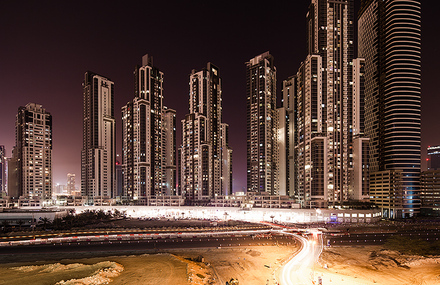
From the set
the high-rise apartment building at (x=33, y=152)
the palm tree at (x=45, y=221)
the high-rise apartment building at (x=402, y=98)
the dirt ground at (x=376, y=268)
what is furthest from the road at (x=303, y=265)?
the high-rise apartment building at (x=33, y=152)

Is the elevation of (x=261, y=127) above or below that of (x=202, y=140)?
above

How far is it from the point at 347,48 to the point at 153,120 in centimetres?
12004

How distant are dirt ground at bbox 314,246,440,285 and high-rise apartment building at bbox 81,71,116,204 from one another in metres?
163

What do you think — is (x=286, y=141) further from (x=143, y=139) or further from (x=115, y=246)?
(x=115, y=246)

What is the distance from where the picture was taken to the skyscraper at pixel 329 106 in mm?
122250

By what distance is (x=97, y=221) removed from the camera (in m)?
124

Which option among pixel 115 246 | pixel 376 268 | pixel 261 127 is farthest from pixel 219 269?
pixel 261 127

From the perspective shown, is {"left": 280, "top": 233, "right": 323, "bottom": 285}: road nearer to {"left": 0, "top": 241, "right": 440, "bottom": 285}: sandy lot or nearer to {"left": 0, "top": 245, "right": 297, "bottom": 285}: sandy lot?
{"left": 0, "top": 241, "right": 440, "bottom": 285}: sandy lot

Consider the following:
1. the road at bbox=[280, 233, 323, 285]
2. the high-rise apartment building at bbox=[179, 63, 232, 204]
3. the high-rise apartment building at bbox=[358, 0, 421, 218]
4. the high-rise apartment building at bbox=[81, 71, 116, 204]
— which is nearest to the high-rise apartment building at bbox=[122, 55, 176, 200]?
the high-rise apartment building at bbox=[81, 71, 116, 204]

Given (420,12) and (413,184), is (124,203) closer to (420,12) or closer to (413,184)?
(413,184)

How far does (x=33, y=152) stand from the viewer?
175750 mm

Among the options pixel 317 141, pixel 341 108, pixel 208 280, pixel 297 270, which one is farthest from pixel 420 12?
pixel 208 280

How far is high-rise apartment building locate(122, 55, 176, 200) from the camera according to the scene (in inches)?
6929

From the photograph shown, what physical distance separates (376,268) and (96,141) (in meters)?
182
